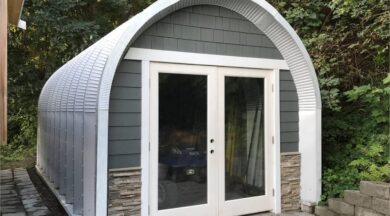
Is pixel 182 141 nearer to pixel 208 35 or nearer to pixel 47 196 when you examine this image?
pixel 208 35

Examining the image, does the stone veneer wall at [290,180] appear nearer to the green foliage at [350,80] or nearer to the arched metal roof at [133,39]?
the green foliage at [350,80]

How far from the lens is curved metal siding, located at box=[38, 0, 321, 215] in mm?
3838

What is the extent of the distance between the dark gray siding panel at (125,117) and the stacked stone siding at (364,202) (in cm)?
261

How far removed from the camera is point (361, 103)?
5.89m

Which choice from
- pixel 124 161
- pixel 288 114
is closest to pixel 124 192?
pixel 124 161

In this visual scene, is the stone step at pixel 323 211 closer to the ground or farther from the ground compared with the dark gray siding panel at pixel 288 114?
closer to the ground

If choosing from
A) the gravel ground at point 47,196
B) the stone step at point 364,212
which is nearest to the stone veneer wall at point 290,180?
the stone step at point 364,212

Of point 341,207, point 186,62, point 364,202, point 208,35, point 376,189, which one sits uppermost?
point 208,35

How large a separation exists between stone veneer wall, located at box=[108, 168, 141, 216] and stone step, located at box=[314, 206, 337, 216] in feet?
8.02

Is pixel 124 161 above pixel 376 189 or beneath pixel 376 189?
above

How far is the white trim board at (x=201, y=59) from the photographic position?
4191mm

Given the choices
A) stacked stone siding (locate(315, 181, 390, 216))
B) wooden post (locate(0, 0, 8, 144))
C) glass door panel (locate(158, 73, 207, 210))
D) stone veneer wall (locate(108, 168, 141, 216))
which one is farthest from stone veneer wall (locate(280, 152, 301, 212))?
wooden post (locate(0, 0, 8, 144))

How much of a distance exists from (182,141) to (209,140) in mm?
372

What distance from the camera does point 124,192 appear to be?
160 inches
